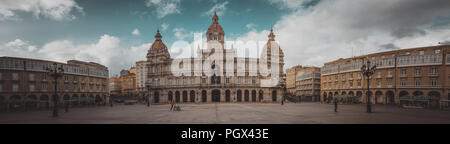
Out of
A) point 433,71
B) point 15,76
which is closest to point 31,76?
point 15,76

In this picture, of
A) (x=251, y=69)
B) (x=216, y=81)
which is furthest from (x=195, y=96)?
(x=251, y=69)

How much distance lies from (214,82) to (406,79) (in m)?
43.3

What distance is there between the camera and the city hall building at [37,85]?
119ft

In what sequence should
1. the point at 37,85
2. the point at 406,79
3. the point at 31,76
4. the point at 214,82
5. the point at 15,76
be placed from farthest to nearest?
the point at 214,82 < the point at 37,85 < the point at 31,76 < the point at 406,79 < the point at 15,76

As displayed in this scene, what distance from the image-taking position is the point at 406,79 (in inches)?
1564

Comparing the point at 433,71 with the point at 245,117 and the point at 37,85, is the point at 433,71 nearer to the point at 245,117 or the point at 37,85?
the point at 245,117

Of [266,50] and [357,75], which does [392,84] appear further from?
[266,50]

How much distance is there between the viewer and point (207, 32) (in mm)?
64375

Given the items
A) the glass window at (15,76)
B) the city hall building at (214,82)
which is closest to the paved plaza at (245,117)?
the glass window at (15,76)

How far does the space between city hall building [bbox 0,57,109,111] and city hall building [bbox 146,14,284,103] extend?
15.7m

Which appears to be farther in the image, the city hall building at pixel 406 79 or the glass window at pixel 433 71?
the glass window at pixel 433 71

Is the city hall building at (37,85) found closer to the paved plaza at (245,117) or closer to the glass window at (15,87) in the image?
the glass window at (15,87)

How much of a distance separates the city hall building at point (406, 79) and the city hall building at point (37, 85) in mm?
57420
